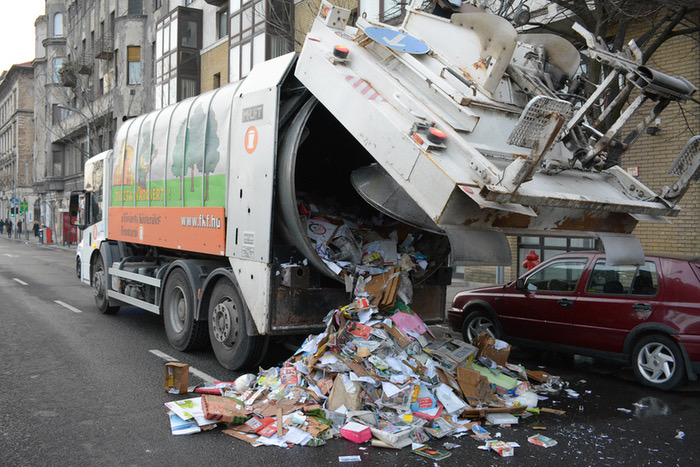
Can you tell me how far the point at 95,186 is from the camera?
10.9 m

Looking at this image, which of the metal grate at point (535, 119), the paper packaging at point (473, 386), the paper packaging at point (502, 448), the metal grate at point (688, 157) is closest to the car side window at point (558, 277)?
the metal grate at point (688, 157)

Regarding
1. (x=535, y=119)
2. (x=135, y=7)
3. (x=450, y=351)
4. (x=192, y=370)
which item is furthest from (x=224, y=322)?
(x=135, y=7)

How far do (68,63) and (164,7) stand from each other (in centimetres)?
1255

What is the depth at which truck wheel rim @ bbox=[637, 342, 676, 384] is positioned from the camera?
6020 mm

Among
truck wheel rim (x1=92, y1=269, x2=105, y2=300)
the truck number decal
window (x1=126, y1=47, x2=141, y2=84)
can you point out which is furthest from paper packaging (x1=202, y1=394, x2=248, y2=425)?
window (x1=126, y1=47, x2=141, y2=84)

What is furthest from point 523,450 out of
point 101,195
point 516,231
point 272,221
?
point 101,195

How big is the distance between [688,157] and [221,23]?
83.7ft

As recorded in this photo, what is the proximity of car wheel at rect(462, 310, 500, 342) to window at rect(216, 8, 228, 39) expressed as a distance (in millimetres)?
22582

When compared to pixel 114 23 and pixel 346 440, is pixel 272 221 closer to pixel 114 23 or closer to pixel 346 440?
pixel 346 440

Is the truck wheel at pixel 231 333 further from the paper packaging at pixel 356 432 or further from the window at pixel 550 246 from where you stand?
the window at pixel 550 246

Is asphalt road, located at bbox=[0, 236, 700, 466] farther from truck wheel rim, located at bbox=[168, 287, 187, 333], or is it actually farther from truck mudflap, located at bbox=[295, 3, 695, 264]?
truck mudflap, located at bbox=[295, 3, 695, 264]

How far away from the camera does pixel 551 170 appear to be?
4.85 meters

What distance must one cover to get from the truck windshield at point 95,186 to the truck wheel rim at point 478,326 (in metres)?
6.84

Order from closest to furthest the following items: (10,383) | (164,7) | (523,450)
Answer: (523,450), (10,383), (164,7)
